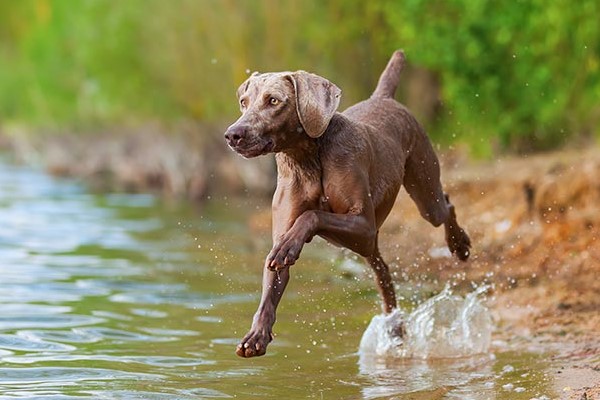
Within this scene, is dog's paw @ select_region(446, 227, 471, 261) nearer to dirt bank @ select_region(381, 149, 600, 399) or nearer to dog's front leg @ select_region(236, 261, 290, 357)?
dirt bank @ select_region(381, 149, 600, 399)

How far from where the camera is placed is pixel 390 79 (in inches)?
392

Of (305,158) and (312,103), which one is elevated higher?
(312,103)

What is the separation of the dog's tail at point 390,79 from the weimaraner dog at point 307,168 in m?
1.07

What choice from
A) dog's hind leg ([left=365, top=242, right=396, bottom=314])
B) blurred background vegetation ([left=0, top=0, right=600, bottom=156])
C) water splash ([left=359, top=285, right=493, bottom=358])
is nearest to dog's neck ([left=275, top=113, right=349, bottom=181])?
dog's hind leg ([left=365, top=242, right=396, bottom=314])

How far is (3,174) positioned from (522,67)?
84.1ft

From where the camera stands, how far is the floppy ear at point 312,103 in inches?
296

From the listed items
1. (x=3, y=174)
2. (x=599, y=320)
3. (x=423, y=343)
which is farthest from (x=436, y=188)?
(x=3, y=174)

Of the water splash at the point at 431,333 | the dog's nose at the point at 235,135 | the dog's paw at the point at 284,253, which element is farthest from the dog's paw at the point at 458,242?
the dog's nose at the point at 235,135

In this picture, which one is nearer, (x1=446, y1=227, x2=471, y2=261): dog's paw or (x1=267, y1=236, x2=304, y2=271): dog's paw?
(x1=267, y1=236, x2=304, y2=271): dog's paw

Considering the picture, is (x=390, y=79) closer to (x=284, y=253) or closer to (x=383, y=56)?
(x=284, y=253)

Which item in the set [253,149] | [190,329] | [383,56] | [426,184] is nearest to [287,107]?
[253,149]

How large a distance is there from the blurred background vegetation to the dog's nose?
36.6 ft

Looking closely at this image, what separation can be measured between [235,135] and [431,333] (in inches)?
147

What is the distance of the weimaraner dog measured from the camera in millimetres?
7328
